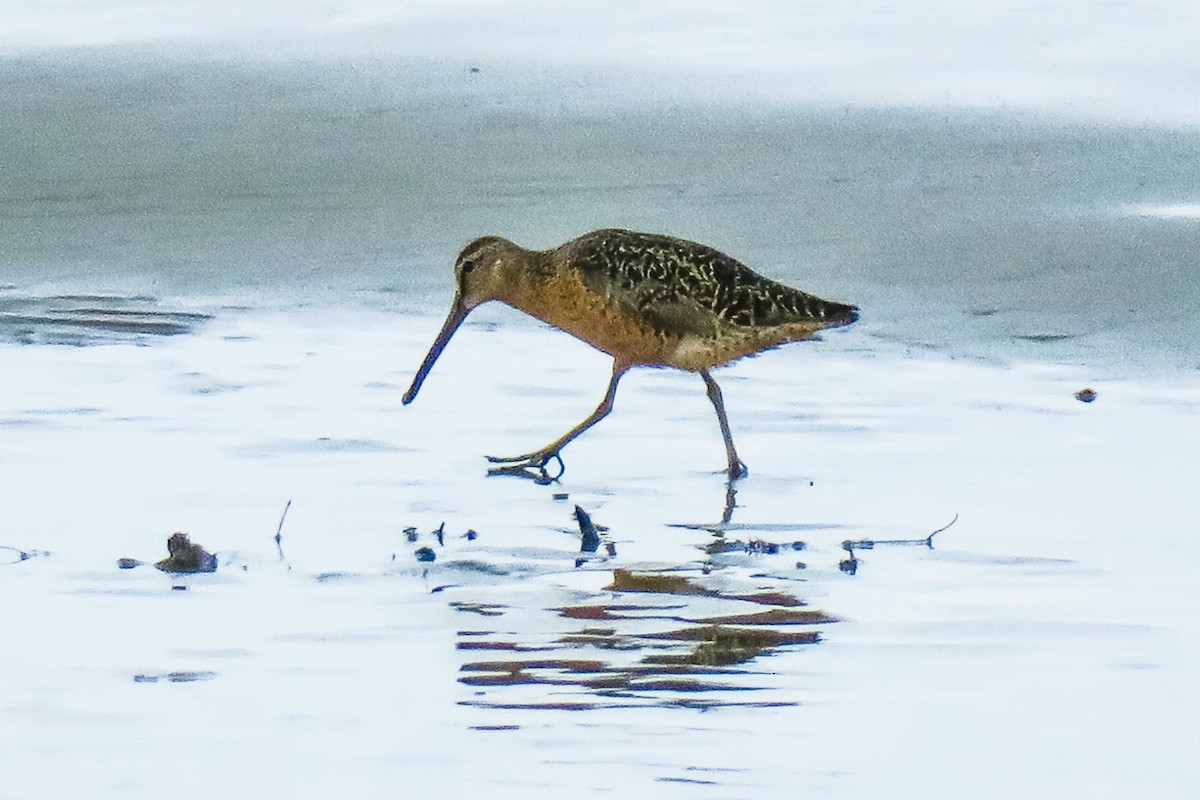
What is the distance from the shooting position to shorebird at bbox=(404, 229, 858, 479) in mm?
7523

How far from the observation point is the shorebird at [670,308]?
7523 millimetres

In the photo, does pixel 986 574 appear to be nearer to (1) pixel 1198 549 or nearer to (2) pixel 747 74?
(1) pixel 1198 549

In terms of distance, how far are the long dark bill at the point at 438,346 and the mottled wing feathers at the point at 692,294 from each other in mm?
568

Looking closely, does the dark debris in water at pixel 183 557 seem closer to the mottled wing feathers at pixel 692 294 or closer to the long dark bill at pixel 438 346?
the long dark bill at pixel 438 346

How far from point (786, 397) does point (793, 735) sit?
351 centimetres

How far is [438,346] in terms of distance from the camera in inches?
316

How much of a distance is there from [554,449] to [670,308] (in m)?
0.64

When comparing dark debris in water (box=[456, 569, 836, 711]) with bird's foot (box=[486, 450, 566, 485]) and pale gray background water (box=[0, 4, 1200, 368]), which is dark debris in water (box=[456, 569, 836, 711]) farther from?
pale gray background water (box=[0, 4, 1200, 368])

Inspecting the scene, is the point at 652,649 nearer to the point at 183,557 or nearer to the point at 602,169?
the point at 183,557

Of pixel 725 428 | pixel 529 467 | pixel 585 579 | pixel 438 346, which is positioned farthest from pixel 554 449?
pixel 585 579

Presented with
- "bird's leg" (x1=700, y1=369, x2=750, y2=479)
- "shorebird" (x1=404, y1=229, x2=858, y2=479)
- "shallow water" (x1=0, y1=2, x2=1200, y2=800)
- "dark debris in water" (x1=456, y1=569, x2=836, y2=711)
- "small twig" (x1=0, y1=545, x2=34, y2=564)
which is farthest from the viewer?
"shorebird" (x1=404, y1=229, x2=858, y2=479)

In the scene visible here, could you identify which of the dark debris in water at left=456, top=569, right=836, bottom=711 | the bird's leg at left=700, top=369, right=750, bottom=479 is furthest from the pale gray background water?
the dark debris in water at left=456, top=569, right=836, bottom=711

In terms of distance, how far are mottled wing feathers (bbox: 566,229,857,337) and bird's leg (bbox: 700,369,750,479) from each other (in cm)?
18

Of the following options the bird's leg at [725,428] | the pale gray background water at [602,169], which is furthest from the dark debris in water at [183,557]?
the pale gray background water at [602,169]
